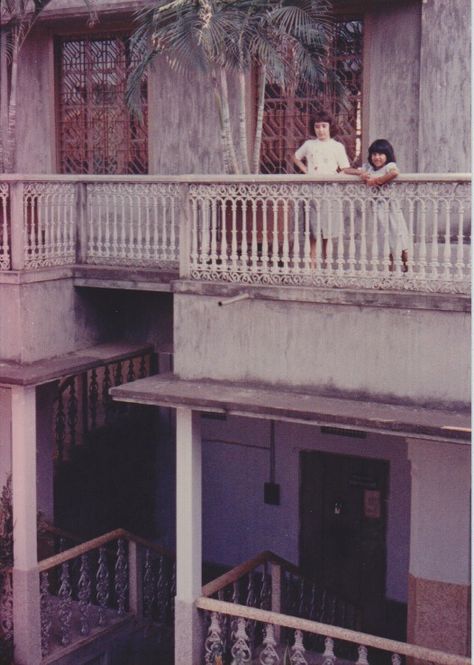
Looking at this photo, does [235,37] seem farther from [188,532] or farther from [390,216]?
[188,532]

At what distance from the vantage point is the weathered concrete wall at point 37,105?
14.6 m

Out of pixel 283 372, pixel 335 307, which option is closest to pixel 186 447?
pixel 283 372

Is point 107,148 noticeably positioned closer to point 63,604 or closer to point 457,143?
point 457,143

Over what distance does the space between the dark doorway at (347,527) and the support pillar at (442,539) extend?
3.33 meters

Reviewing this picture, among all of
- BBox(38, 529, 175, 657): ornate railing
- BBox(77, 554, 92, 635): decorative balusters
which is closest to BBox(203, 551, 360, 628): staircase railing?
BBox(38, 529, 175, 657): ornate railing

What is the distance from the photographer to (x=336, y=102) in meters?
12.8

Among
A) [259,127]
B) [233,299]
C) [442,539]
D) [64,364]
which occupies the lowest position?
[442,539]

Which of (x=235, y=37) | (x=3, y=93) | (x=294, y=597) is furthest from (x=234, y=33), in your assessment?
(x=294, y=597)

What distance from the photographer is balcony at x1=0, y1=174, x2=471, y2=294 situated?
870cm

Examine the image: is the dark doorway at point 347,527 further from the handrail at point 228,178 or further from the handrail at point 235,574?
the handrail at point 228,178

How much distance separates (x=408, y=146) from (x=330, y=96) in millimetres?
1149

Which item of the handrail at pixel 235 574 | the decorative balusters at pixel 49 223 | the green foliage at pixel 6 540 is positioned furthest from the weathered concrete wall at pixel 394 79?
the green foliage at pixel 6 540

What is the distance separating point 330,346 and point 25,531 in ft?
12.3

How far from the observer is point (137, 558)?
12375 mm
